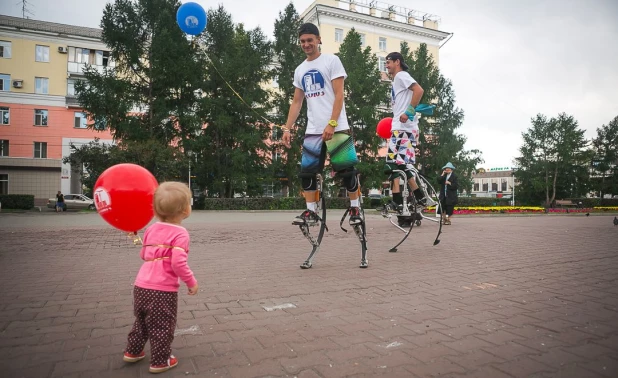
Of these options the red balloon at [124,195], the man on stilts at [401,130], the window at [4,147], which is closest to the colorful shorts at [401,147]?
the man on stilts at [401,130]

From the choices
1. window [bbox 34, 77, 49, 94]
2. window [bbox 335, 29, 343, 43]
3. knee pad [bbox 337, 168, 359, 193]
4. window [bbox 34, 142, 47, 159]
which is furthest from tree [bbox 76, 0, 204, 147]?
knee pad [bbox 337, 168, 359, 193]

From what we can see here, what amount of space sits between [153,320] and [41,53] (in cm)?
5020

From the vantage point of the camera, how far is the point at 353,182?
17.3ft

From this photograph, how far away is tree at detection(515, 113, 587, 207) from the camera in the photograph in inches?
1897

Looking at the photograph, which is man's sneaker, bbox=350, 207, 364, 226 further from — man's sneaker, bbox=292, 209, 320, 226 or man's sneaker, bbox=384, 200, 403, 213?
man's sneaker, bbox=384, 200, 403, 213

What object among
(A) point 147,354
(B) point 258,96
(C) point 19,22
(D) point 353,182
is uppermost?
(C) point 19,22

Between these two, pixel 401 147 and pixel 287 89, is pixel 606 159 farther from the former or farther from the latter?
pixel 401 147

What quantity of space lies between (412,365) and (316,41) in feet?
13.6

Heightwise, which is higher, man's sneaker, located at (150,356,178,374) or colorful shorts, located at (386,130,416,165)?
colorful shorts, located at (386,130,416,165)

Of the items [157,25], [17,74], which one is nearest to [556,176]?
[157,25]

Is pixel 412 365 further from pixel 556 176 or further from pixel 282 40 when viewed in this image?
pixel 556 176

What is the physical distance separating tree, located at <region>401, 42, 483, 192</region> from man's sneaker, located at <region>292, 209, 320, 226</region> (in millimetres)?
35347

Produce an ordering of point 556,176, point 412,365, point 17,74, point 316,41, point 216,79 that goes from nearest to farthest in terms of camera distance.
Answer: point 412,365
point 316,41
point 216,79
point 17,74
point 556,176

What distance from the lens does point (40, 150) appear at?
4153 cm
